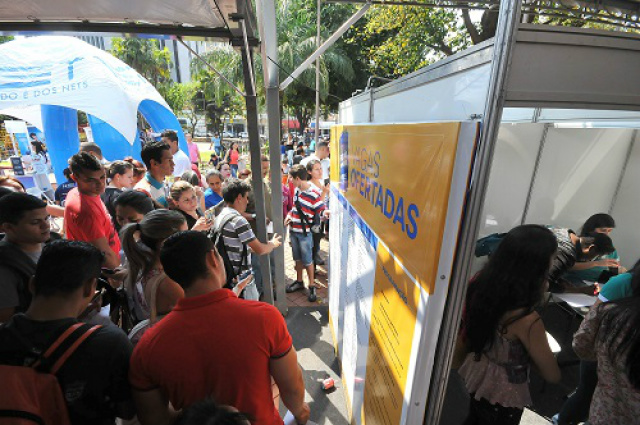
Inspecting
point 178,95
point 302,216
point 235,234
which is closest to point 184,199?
point 235,234

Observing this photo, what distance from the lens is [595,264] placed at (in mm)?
3137

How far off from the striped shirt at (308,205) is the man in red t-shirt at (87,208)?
2.11 meters

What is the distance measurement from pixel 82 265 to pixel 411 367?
1419 millimetres

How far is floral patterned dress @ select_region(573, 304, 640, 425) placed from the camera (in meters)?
1.35

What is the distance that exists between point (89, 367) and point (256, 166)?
216 cm

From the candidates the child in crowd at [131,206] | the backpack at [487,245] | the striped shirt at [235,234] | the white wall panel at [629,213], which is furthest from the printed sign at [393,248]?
the white wall panel at [629,213]

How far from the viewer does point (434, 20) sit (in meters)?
8.22

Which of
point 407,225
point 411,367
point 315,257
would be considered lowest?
point 315,257

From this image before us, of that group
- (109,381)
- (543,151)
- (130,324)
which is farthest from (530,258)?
(543,151)

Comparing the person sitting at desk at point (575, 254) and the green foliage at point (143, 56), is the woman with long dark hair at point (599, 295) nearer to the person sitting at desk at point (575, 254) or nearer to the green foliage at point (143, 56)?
the person sitting at desk at point (575, 254)

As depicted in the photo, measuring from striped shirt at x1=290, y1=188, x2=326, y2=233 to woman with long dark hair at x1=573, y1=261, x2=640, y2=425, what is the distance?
2.97 meters

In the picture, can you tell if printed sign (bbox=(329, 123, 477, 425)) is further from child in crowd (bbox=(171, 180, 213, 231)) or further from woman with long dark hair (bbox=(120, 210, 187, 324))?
child in crowd (bbox=(171, 180, 213, 231))

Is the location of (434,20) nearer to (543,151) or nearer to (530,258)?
(543,151)

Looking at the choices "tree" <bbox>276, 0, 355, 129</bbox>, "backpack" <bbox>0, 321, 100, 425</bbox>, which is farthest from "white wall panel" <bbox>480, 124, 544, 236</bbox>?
"tree" <bbox>276, 0, 355, 129</bbox>
